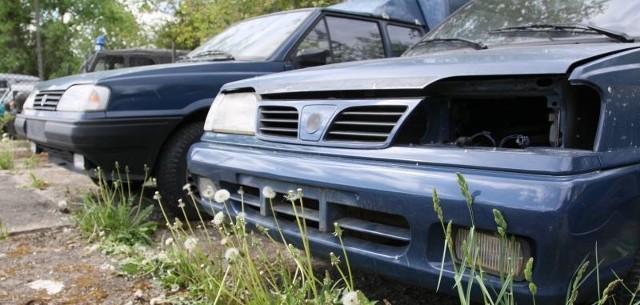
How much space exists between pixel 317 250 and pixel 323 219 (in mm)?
141

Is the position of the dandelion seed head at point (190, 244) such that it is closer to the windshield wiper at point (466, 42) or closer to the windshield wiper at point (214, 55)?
the windshield wiper at point (466, 42)

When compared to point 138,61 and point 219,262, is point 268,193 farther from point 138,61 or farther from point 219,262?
point 138,61

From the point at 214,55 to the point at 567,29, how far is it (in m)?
2.74

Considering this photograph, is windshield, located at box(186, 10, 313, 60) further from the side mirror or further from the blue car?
the blue car

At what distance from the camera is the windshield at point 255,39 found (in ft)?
13.8

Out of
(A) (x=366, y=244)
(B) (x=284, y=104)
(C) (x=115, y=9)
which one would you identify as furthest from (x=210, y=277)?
(C) (x=115, y=9)

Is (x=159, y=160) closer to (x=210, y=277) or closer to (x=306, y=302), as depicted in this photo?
(x=210, y=277)

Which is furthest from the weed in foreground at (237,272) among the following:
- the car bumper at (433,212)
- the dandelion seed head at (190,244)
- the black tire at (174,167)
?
the black tire at (174,167)

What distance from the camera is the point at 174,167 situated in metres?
3.88

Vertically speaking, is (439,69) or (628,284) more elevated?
(439,69)

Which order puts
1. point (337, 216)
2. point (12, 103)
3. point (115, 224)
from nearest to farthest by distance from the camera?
1. point (337, 216)
2. point (115, 224)
3. point (12, 103)

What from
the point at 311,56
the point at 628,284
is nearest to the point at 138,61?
the point at 311,56

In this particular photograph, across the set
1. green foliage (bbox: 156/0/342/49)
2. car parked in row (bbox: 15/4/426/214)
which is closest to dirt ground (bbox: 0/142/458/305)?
car parked in row (bbox: 15/4/426/214)

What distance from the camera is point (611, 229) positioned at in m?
1.59
